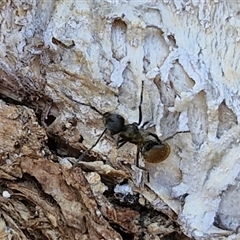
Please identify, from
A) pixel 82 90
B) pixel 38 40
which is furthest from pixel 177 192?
pixel 38 40

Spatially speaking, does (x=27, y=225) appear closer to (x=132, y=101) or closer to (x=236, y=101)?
(x=132, y=101)
